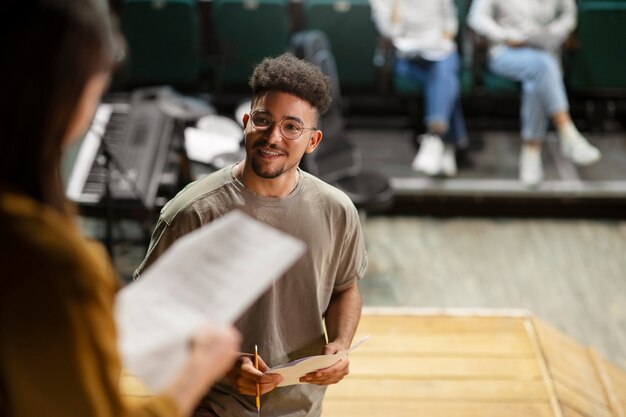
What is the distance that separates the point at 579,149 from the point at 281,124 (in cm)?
365

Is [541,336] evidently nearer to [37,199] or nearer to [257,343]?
[257,343]

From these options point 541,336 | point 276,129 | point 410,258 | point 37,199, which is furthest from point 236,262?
point 410,258

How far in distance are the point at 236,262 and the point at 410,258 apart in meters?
3.70

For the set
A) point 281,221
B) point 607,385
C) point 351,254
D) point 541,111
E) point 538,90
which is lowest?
point 607,385

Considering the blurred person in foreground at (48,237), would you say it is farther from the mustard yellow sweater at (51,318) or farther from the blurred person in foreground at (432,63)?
the blurred person in foreground at (432,63)

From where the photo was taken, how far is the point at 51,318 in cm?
106

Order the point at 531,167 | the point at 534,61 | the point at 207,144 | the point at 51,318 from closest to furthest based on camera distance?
the point at 51,318 → the point at 207,144 → the point at 531,167 → the point at 534,61

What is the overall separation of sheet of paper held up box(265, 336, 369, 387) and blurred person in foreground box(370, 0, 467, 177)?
334 cm

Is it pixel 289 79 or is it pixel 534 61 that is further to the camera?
pixel 534 61

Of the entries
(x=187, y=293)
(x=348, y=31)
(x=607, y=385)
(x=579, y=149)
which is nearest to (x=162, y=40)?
(x=348, y=31)

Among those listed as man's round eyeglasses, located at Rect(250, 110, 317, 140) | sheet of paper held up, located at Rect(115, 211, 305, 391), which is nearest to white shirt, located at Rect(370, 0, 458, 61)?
man's round eyeglasses, located at Rect(250, 110, 317, 140)

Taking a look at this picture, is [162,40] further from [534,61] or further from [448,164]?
[534,61]

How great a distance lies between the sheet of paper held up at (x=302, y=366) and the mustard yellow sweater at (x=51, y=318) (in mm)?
882

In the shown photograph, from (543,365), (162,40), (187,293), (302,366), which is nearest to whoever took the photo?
(187,293)
